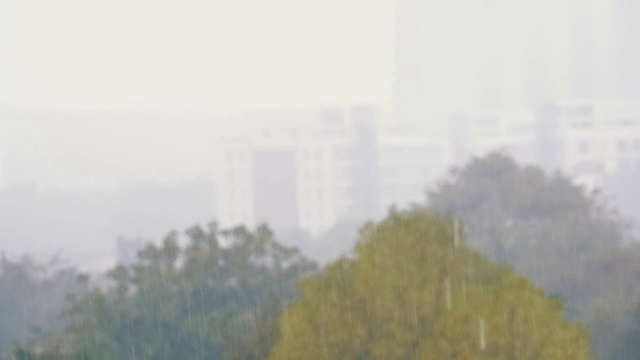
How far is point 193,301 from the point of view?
13297 mm

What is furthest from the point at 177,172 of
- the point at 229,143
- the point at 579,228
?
the point at 579,228

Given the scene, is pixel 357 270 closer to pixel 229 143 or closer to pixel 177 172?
pixel 229 143

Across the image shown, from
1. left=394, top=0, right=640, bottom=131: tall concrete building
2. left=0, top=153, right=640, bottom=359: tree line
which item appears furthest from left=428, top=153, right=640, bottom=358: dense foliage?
left=394, top=0, right=640, bottom=131: tall concrete building

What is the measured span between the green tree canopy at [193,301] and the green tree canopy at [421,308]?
1.45 metres

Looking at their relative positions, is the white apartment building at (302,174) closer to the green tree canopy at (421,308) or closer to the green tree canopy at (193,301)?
the green tree canopy at (193,301)

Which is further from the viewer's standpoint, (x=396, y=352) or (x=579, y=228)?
(x=579, y=228)

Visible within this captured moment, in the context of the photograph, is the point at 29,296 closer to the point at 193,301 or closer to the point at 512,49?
the point at 193,301

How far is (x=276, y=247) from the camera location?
14.4m

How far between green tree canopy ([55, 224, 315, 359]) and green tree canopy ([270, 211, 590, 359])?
1.45 m

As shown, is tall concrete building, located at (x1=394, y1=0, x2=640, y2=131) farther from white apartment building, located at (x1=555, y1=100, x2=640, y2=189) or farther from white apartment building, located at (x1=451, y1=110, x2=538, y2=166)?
white apartment building, located at (x1=555, y1=100, x2=640, y2=189)

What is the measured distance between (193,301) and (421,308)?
480 cm

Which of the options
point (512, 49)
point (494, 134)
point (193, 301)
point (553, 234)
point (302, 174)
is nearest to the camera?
point (193, 301)

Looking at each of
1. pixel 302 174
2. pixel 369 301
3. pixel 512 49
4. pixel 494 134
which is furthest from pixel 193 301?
pixel 512 49

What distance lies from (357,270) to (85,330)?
13.8ft
